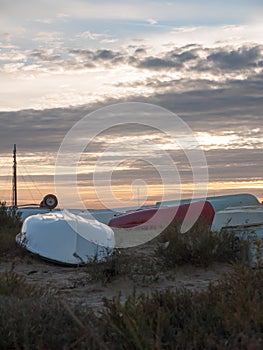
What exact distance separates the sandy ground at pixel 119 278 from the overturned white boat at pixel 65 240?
1.13ft

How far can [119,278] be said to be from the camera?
9.36m

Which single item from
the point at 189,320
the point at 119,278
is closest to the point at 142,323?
the point at 189,320

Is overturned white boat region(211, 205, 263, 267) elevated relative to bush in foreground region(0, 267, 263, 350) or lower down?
lower down

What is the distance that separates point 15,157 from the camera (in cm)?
2552

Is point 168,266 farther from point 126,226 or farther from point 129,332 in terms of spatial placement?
point 126,226

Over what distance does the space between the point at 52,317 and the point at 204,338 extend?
53.9 inches

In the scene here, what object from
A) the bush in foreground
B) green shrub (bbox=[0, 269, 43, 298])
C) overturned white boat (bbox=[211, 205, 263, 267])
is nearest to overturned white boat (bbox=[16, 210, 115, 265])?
overturned white boat (bbox=[211, 205, 263, 267])

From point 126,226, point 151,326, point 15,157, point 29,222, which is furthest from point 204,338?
point 15,157

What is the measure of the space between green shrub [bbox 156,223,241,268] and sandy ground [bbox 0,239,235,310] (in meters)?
0.16

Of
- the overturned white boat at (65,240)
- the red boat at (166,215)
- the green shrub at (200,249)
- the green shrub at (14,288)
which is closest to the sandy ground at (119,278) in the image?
the green shrub at (200,249)

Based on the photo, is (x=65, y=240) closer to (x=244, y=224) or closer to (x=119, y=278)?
(x=119, y=278)

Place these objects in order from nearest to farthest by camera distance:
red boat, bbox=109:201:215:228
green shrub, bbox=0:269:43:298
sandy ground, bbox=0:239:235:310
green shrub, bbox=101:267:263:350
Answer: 1. green shrub, bbox=101:267:263:350
2. green shrub, bbox=0:269:43:298
3. sandy ground, bbox=0:239:235:310
4. red boat, bbox=109:201:215:228

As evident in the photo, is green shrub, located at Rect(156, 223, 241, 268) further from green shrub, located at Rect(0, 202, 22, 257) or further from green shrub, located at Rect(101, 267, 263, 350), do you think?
green shrub, located at Rect(101, 267, 263, 350)

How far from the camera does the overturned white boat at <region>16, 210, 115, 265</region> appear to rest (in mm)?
11375
